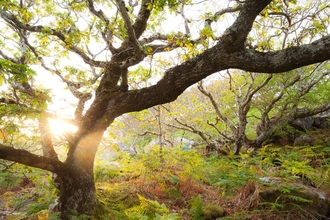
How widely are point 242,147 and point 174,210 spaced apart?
274 inches

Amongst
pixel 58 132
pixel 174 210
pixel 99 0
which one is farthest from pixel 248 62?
pixel 99 0

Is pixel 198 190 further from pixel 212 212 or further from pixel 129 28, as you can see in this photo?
pixel 129 28

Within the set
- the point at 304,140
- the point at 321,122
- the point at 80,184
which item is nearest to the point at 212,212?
the point at 80,184

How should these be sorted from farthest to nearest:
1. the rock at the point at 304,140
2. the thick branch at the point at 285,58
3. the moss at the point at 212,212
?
the rock at the point at 304,140 → the moss at the point at 212,212 → the thick branch at the point at 285,58

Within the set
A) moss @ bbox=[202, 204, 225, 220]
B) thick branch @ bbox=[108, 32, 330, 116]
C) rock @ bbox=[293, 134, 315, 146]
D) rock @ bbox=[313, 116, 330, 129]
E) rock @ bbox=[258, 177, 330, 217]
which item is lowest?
moss @ bbox=[202, 204, 225, 220]

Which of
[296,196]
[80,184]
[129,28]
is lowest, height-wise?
[80,184]

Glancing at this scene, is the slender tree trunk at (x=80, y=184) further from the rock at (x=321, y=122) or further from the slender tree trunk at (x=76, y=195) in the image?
the rock at (x=321, y=122)

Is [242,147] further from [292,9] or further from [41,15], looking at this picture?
[41,15]

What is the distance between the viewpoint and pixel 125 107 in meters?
4.85

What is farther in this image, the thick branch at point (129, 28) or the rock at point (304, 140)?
the rock at point (304, 140)

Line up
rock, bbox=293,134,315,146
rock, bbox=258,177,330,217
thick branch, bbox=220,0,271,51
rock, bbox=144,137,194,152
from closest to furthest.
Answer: thick branch, bbox=220,0,271,51
rock, bbox=258,177,330,217
rock, bbox=144,137,194,152
rock, bbox=293,134,315,146

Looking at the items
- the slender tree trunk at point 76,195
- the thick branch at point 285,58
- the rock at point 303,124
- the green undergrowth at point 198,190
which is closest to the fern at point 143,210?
the green undergrowth at point 198,190

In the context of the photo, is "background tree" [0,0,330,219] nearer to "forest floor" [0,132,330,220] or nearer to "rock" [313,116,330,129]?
"forest floor" [0,132,330,220]

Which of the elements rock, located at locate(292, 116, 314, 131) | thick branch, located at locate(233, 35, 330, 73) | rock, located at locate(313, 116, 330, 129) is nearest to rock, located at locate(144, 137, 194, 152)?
thick branch, located at locate(233, 35, 330, 73)
